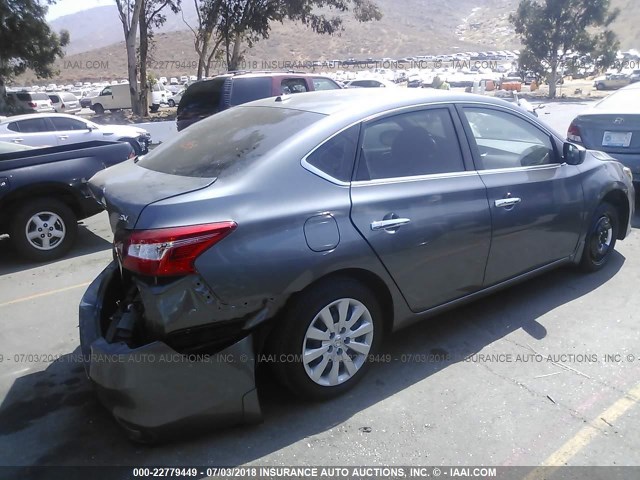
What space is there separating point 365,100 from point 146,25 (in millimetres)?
26019

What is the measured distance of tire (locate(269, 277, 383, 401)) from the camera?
2.82 metres

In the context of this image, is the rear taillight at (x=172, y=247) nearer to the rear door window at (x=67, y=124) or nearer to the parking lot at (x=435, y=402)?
the parking lot at (x=435, y=402)

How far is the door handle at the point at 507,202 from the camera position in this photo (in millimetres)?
3629

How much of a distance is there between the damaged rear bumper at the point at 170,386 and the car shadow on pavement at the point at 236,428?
15 centimetres

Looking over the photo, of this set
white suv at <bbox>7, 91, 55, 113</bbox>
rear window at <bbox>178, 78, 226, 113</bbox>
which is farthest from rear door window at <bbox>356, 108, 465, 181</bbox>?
white suv at <bbox>7, 91, 55, 113</bbox>

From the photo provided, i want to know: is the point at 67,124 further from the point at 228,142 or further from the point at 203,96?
the point at 228,142

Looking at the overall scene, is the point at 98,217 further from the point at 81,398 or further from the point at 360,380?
the point at 360,380

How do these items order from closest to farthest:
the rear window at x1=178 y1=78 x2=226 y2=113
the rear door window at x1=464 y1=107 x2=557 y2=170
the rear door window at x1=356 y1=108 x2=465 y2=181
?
the rear door window at x1=356 y1=108 x2=465 y2=181 → the rear door window at x1=464 y1=107 x2=557 y2=170 → the rear window at x1=178 y1=78 x2=226 y2=113

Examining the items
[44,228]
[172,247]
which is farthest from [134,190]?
[44,228]

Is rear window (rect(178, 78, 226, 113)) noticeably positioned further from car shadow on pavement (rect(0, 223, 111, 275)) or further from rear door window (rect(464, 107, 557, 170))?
rear door window (rect(464, 107, 557, 170))

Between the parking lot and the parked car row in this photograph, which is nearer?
the parking lot

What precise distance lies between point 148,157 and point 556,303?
10.7 feet

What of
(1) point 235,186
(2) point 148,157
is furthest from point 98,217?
(1) point 235,186

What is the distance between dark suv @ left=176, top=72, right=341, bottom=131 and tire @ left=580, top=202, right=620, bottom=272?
578 cm
